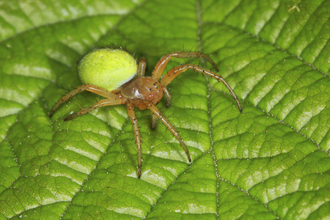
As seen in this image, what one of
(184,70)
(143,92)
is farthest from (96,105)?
(184,70)

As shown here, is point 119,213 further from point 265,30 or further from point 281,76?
point 265,30

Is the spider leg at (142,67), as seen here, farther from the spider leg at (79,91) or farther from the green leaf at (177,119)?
the spider leg at (79,91)

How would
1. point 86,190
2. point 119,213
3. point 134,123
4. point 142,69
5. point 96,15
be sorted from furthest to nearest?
1. point 96,15
2. point 142,69
3. point 134,123
4. point 86,190
5. point 119,213

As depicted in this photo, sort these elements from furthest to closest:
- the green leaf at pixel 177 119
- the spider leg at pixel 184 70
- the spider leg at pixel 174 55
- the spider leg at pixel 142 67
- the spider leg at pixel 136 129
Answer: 1. the spider leg at pixel 142 67
2. the spider leg at pixel 174 55
3. the spider leg at pixel 184 70
4. the spider leg at pixel 136 129
5. the green leaf at pixel 177 119

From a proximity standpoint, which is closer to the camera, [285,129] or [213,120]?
[285,129]

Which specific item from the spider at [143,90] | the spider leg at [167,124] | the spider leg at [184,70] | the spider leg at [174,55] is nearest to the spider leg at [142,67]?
the spider at [143,90]

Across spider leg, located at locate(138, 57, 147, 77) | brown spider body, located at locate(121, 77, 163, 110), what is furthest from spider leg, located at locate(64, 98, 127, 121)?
spider leg, located at locate(138, 57, 147, 77)

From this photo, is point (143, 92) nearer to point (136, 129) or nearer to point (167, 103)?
point (167, 103)

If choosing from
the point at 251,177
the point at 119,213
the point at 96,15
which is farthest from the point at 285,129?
the point at 96,15
